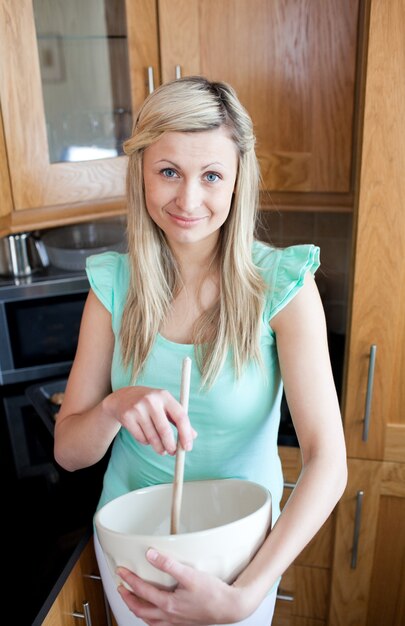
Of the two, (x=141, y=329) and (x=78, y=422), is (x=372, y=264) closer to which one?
(x=141, y=329)

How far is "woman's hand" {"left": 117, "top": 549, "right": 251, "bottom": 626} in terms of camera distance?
791 millimetres

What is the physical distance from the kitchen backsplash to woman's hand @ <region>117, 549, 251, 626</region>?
1158 mm

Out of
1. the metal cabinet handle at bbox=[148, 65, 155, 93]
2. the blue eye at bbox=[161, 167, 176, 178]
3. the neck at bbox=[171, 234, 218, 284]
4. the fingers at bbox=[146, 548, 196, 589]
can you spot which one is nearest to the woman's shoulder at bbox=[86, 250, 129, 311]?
the neck at bbox=[171, 234, 218, 284]

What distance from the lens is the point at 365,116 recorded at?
1.26 meters

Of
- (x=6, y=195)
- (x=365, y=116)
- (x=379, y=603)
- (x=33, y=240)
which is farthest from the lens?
(x=33, y=240)

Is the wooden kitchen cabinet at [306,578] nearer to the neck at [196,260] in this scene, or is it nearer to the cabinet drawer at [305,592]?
the cabinet drawer at [305,592]

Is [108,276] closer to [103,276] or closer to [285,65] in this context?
[103,276]

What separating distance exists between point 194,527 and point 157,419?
0.24 m

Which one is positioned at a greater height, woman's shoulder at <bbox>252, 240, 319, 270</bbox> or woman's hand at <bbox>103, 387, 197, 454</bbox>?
woman's shoulder at <bbox>252, 240, 319, 270</bbox>

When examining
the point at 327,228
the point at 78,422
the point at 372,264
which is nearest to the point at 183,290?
the point at 78,422

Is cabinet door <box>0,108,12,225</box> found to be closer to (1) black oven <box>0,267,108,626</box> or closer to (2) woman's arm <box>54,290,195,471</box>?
(1) black oven <box>0,267,108,626</box>

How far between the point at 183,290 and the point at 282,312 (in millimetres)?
201

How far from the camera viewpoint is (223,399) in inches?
41.6

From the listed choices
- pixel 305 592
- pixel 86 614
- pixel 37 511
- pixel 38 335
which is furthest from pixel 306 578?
pixel 38 335
